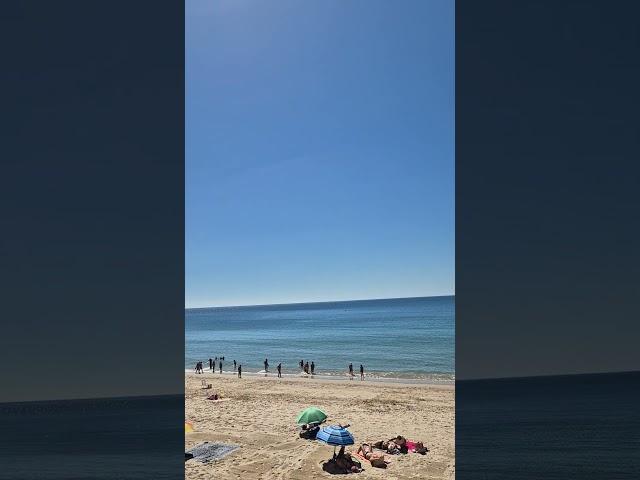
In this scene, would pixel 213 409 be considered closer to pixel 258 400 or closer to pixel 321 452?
pixel 258 400

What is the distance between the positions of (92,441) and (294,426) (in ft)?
28.3

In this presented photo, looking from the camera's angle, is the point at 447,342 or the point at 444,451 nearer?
the point at 444,451

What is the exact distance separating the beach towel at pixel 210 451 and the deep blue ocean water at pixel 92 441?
1.71ft

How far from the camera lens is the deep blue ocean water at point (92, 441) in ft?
33.7

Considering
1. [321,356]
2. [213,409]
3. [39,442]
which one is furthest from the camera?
[321,356]

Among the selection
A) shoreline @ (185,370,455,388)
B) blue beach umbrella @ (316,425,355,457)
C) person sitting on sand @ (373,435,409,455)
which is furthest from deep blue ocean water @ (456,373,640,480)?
blue beach umbrella @ (316,425,355,457)

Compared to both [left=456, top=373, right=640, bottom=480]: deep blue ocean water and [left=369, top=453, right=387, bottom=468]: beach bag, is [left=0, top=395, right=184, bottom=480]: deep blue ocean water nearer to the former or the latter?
[left=369, top=453, right=387, bottom=468]: beach bag

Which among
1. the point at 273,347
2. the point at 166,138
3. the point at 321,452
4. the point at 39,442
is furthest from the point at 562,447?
the point at 273,347

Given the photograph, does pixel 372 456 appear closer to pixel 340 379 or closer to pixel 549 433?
pixel 549 433

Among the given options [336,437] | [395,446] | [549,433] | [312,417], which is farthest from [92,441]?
[549,433]

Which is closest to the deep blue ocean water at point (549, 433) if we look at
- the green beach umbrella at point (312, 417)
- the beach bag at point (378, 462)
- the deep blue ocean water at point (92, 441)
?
the beach bag at point (378, 462)

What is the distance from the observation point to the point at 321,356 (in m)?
40.1

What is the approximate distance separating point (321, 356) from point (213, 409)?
2512cm

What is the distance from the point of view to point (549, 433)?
1421cm
